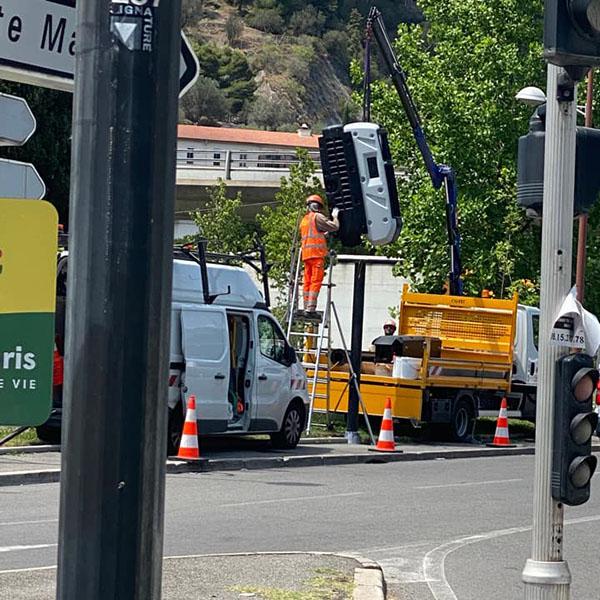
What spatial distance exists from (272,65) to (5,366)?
16613cm

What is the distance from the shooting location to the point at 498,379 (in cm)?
2592

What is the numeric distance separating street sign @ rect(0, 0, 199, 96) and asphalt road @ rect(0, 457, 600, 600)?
242 inches

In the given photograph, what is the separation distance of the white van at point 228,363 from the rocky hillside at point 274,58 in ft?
426

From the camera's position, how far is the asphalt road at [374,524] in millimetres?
10312

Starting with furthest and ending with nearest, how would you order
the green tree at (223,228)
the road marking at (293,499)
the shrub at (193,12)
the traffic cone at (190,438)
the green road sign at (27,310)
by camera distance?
the shrub at (193,12), the green tree at (223,228), the traffic cone at (190,438), the road marking at (293,499), the green road sign at (27,310)

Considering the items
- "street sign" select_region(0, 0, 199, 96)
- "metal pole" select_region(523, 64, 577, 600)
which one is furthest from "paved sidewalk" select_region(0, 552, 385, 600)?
"street sign" select_region(0, 0, 199, 96)

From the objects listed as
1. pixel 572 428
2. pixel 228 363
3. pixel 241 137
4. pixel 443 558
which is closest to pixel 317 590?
pixel 572 428

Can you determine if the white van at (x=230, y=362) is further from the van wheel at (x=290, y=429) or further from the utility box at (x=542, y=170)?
the utility box at (x=542, y=170)

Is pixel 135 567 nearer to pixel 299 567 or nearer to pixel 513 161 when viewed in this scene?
pixel 299 567

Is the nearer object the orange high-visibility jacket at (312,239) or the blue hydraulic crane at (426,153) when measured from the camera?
the orange high-visibility jacket at (312,239)

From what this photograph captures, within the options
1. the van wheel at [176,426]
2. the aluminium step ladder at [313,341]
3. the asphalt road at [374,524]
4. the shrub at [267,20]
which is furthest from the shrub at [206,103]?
the asphalt road at [374,524]

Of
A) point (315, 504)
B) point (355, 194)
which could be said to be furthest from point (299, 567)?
point (355, 194)

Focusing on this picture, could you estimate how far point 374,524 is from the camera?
42.5 ft

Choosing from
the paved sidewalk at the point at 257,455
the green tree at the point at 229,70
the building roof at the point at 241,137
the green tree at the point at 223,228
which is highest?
the green tree at the point at 229,70
